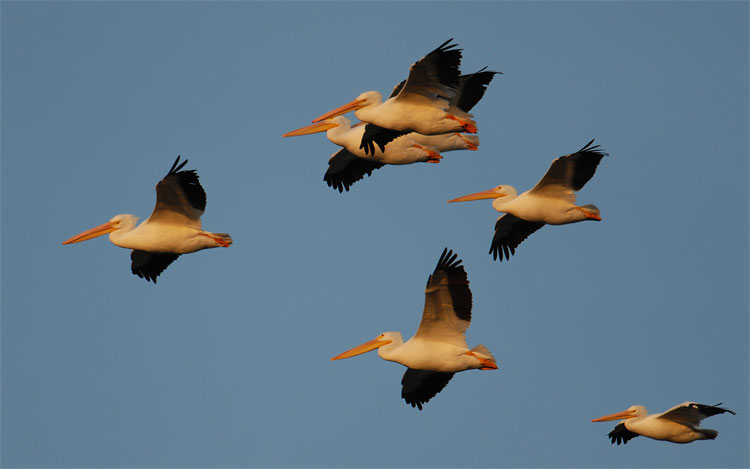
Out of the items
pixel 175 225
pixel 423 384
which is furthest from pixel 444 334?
pixel 175 225

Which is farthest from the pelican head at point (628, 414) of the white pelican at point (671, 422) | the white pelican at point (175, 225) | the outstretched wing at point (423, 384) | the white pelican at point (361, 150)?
the white pelican at point (175, 225)

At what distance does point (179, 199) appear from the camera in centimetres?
1734

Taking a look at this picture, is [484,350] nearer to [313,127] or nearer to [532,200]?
[532,200]

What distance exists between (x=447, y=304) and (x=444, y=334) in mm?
455

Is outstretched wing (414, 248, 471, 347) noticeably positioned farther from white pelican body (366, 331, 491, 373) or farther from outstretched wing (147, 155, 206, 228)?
outstretched wing (147, 155, 206, 228)

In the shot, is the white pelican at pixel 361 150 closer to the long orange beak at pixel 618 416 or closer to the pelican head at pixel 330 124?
the pelican head at pixel 330 124

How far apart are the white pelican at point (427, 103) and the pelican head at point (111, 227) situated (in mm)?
3464

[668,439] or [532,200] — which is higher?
[532,200]

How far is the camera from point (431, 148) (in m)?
19.8

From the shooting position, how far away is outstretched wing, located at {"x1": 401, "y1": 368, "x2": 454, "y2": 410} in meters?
18.2

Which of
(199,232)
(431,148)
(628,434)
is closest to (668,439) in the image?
(628,434)

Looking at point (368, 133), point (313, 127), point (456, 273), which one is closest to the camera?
point (456, 273)

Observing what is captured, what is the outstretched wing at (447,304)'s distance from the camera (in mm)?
16484

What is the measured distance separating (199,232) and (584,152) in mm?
5220
